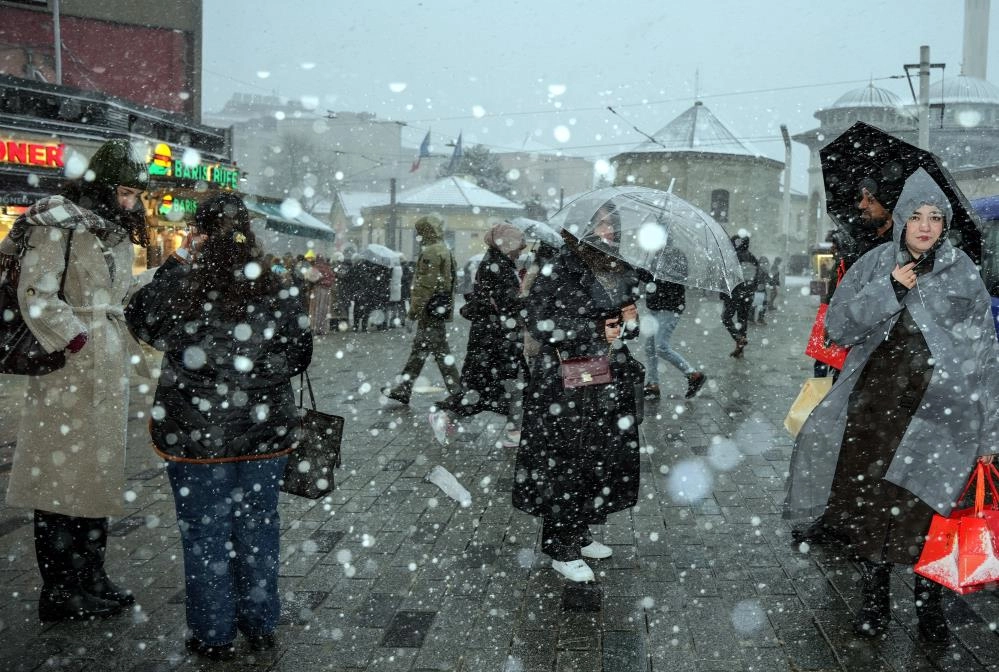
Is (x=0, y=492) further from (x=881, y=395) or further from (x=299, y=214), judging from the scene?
(x=299, y=214)

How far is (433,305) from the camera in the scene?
8.70 meters

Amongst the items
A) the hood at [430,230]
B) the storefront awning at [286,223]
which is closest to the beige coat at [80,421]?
the hood at [430,230]

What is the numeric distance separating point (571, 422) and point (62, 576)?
2.39 meters

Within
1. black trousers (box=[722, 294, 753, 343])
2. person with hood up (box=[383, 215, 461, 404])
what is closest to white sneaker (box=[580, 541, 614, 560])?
person with hood up (box=[383, 215, 461, 404])

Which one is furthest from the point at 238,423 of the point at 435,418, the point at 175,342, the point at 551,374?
the point at 435,418

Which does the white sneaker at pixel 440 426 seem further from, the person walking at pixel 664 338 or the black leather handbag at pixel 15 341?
the black leather handbag at pixel 15 341

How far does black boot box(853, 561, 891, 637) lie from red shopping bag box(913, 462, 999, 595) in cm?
28

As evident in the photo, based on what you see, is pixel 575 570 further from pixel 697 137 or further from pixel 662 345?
pixel 697 137

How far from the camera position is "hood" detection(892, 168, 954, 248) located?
11.4 feet

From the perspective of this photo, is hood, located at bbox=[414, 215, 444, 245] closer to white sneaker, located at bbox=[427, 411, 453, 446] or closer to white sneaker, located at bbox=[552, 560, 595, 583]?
white sneaker, located at bbox=[427, 411, 453, 446]

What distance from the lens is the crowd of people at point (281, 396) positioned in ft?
10.7

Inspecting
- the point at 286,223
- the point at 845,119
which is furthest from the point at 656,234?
the point at 845,119

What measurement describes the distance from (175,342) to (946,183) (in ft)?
10.6

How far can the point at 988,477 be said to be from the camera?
3.42 metres
